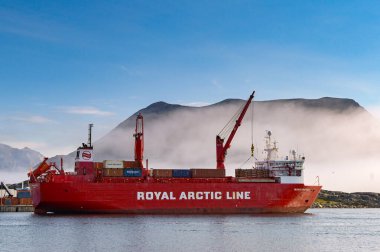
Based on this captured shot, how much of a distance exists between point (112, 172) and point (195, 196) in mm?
10325

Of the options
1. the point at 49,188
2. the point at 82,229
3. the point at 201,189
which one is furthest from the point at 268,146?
the point at 82,229

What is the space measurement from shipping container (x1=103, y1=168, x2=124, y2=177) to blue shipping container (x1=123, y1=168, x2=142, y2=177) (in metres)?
0.49

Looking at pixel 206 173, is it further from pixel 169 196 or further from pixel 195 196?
pixel 169 196

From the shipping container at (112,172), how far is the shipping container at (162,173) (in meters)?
4.26

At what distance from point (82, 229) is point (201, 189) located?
23044 mm

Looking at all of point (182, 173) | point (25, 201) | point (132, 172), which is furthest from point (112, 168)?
point (25, 201)

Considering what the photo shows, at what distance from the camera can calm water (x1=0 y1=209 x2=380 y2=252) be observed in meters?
41.6

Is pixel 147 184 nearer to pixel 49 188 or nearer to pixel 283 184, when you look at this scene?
pixel 49 188

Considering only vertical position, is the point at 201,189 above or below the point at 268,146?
below

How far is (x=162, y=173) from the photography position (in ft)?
240

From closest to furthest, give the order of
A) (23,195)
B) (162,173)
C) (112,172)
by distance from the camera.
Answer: (112,172) → (162,173) → (23,195)

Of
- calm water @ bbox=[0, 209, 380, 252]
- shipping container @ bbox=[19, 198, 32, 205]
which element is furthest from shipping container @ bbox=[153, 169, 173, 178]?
shipping container @ bbox=[19, 198, 32, 205]

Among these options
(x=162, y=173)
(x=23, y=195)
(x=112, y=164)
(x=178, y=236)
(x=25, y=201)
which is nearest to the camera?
(x=178, y=236)

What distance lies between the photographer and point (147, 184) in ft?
233
